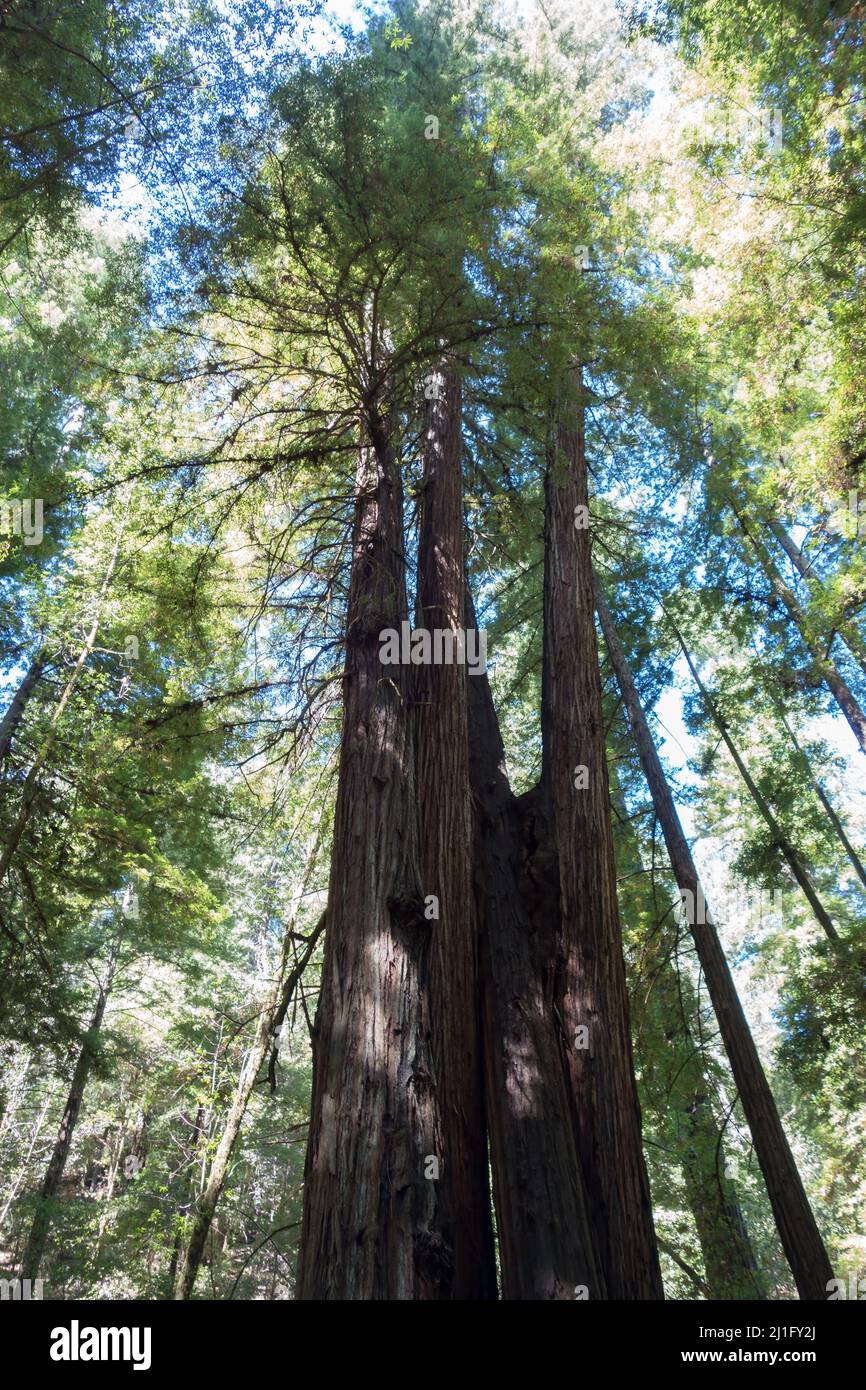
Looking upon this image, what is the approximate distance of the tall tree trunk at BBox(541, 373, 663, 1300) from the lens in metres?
3.83

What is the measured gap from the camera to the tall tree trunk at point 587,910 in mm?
3830

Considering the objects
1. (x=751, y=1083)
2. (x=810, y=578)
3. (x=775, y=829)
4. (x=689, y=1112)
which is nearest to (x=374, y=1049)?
(x=751, y=1083)

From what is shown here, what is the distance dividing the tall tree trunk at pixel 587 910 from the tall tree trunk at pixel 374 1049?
1.01 m

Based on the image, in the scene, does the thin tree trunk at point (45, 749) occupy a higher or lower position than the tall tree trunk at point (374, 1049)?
higher

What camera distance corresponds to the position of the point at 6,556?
26.4ft

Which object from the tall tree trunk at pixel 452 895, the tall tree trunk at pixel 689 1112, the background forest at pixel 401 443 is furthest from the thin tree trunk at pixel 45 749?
the tall tree trunk at pixel 689 1112

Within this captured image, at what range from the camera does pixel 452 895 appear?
414 centimetres

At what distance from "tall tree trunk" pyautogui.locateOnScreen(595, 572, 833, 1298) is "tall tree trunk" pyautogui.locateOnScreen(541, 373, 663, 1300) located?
6.80 ft

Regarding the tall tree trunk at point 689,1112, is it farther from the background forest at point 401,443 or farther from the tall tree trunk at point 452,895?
the tall tree trunk at point 452,895

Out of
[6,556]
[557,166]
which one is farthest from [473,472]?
[6,556]

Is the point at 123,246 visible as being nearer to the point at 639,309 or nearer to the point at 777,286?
the point at 639,309

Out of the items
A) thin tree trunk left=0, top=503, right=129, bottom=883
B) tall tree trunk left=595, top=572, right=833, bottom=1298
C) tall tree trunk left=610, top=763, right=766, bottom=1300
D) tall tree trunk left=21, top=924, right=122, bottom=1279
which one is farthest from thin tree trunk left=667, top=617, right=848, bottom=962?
tall tree trunk left=21, top=924, right=122, bottom=1279

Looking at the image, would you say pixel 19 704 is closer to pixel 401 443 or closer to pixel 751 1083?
pixel 401 443
